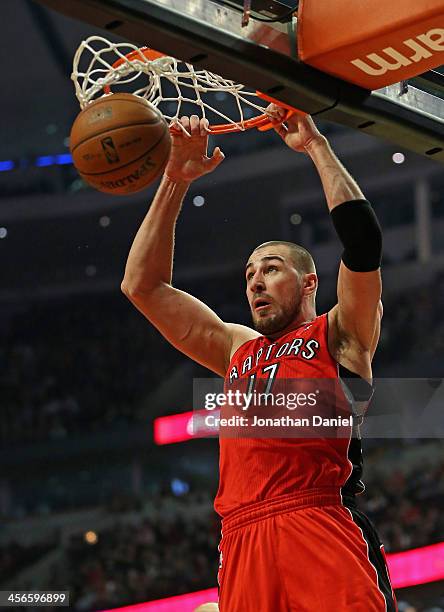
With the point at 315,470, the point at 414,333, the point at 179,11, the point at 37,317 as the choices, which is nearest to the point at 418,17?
the point at 179,11

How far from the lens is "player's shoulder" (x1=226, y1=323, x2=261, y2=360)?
3281 mm

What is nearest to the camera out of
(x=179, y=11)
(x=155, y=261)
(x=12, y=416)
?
(x=179, y=11)

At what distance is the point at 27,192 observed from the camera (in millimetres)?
13992

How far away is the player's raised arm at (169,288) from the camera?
10.7 ft

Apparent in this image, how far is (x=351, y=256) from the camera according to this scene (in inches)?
108

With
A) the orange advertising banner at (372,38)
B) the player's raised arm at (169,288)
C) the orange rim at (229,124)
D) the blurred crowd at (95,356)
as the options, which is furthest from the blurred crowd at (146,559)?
the orange advertising banner at (372,38)

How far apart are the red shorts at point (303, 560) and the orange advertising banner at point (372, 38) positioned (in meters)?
1.25

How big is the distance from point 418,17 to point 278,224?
11416 millimetres

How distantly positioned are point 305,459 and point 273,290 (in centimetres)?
60

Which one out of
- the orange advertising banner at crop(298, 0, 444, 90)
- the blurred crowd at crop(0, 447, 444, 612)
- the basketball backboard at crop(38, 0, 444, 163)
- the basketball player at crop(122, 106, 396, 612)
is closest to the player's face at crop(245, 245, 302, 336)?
the basketball player at crop(122, 106, 396, 612)

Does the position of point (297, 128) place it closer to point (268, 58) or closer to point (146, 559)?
point (268, 58)

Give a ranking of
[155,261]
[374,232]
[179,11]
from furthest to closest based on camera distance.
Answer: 1. [155,261]
2. [374,232]
3. [179,11]

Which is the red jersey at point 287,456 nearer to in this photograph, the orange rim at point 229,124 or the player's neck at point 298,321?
the player's neck at point 298,321

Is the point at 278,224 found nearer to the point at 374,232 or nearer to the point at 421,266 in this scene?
the point at 421,266
